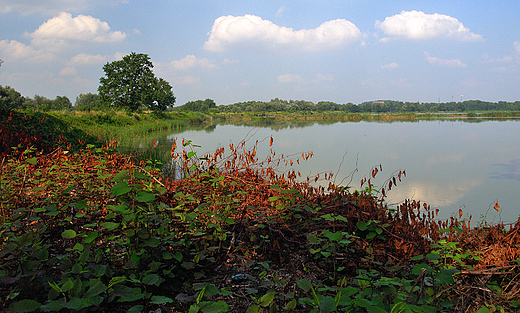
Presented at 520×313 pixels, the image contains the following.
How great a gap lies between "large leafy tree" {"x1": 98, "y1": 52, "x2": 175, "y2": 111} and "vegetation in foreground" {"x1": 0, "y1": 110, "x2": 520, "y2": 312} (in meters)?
40.0

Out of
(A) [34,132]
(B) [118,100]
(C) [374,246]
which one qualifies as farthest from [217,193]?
(B) [118,100]

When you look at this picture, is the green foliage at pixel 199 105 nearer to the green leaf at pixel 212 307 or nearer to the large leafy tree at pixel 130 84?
the large leafy tree at pixel 130 84

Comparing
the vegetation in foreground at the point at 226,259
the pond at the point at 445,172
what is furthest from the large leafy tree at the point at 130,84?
the vegetation in foreground at the point at 226,259

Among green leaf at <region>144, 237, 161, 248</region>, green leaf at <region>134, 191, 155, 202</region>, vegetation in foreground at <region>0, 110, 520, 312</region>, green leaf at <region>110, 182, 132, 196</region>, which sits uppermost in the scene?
green leaf at <region>110, 182, 132, 196</region>

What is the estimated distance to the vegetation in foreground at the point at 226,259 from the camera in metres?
1.60

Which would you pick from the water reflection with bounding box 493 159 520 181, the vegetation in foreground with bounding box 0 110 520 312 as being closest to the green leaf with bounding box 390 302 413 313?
the vegetation in foreground with bounding box 0 110 520 312

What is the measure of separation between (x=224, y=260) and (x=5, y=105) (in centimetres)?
963

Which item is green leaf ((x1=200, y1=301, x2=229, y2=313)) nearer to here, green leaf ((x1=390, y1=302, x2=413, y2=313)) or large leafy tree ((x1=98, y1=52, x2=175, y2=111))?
green leaf ((x1=390, y1=302, x2=413, y2=313))

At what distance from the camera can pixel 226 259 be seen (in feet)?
7.95

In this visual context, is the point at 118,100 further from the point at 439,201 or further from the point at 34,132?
the point at 439,201

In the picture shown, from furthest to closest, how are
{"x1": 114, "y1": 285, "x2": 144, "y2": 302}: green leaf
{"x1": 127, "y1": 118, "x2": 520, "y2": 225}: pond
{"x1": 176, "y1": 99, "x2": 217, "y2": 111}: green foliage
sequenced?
{"x1": 176, "y1": 99, "x2": 217, "y2": 111}: green foliage < {"x1": 127, "y1": 118, "x2": 520, "y2": 225}: pond < {"x1": 114, "y1": 285, "x2": 144, "y2": 302}: green leaf

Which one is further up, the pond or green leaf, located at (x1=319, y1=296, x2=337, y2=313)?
green leaf, located at (x1=319, y1=296, x2=337, y2=313)

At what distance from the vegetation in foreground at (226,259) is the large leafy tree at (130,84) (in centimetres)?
3999

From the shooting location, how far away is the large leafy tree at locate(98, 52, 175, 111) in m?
39.8
